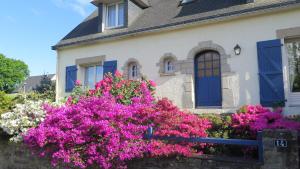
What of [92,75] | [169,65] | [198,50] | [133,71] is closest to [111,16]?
[92,75]

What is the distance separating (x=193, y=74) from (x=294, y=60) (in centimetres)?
314

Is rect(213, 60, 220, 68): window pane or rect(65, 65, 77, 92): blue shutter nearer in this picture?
rect(213, 60, 220, 68): window pane

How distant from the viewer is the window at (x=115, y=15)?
13.0 meters

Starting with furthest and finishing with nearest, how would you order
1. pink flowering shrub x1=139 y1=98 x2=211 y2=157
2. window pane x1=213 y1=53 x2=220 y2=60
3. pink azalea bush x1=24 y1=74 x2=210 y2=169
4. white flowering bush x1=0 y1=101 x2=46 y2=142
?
window pane x1=213 y1=53 x2=220 y2=60, white flowering bush x1=0 y1=101 x2=46 y2=142, pink azalea bush x1=24 y1=74 x2=210 y2=169, pink flowering shrub x1=139 y1=98 x2=211 y2=157

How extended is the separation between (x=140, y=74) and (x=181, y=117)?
515cm

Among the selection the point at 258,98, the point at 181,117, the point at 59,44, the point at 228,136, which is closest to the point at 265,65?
the point at 258,98

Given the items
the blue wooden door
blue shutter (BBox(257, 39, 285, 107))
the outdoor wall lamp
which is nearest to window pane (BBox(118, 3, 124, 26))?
the blue wooden door

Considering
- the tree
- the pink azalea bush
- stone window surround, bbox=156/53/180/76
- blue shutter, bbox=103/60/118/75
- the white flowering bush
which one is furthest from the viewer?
the tree

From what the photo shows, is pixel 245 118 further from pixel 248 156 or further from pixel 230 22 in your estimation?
pixel 230 22

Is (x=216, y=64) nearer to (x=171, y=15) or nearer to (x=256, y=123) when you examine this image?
(x=171, y=15)

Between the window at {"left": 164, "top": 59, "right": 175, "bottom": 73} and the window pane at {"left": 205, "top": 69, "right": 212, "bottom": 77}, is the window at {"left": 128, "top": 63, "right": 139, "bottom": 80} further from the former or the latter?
the window pane at {"left": 205, "top": 69, "right": 212, "bottom": 77}

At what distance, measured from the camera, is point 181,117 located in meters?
6.68

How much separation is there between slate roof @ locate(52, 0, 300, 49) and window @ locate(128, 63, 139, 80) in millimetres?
1199

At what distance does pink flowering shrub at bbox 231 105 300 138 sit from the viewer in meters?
6.55
